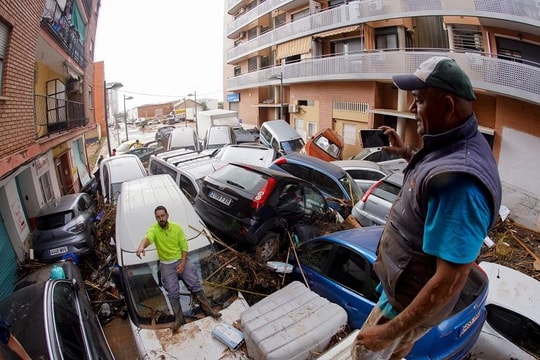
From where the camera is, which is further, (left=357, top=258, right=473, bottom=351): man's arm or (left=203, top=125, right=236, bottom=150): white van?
(left=203, top=125, right=236, bottom=150): white van

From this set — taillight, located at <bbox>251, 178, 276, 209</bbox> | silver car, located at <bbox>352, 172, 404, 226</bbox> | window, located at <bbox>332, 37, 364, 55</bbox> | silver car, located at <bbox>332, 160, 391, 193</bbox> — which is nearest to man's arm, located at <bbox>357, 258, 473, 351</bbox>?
taillight, located at <bbox>251, 178, 276, 209</bbox>

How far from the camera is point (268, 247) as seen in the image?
5.42 m

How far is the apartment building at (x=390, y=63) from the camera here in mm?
9164

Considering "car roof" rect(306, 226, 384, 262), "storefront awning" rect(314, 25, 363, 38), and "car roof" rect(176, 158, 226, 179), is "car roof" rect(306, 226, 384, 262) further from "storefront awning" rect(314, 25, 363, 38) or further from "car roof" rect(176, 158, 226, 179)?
"storefront awning" rect(314, 25, 363, 38)

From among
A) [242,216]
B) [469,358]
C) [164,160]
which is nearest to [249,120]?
[164,160]

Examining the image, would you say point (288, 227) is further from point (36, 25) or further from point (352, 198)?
point (36, 25)

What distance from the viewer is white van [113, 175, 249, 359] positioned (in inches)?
127

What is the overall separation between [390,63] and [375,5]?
10.3ft

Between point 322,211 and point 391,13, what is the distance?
12.2 meters

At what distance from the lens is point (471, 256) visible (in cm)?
109

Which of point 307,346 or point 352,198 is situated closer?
point 307,346

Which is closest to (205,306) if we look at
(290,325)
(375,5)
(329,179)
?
(290,325)

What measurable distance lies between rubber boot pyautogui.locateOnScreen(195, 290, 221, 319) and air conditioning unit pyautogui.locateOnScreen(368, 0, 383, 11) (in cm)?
1543

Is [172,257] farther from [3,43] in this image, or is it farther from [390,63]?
[390,63]
